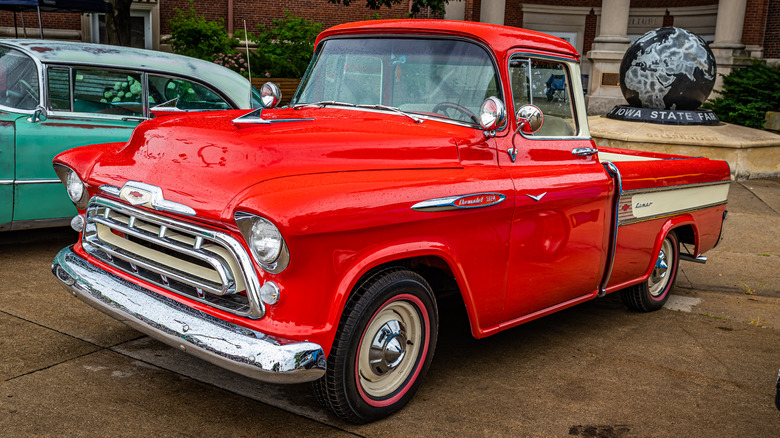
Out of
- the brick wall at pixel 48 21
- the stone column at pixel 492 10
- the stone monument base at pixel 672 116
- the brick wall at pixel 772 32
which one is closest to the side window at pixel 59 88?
the stone monument base at pixel 672 116

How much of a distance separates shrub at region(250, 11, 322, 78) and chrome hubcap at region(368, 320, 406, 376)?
13.8 m

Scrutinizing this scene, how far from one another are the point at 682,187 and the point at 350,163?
2.90 metres

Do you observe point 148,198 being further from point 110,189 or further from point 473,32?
point 473,32

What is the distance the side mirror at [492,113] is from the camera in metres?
3.49

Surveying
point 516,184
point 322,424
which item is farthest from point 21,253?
point 516,184

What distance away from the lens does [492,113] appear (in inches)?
138

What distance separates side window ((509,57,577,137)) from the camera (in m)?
3.89

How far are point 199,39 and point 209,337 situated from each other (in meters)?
17.7

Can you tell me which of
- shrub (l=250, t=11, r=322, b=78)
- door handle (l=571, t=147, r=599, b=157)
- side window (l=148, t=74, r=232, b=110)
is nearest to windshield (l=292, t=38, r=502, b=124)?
door handle (l=571, t=147, r=599, b=157)

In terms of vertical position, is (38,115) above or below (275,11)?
below

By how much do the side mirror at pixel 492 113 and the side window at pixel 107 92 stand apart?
11.8 ft

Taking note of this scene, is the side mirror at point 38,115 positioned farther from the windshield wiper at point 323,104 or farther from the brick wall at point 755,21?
the brick wall at point 755,21

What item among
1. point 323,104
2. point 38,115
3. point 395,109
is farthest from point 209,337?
point 38,115

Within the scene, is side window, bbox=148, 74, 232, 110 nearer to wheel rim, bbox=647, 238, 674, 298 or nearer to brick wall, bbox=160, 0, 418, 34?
wheel rim, bbox=647, 238, 674, 298
